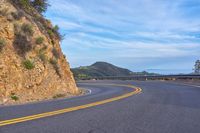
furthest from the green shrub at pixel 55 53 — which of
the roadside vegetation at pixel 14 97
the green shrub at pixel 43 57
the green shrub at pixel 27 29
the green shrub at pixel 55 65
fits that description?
the roadside vegetation at pixel 14 97

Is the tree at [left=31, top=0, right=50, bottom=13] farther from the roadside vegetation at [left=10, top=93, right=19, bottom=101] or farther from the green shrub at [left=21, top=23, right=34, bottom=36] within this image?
the roadside vegetation at [left=10, top=93, right=19, bottom=101]

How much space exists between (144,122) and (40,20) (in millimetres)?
22640

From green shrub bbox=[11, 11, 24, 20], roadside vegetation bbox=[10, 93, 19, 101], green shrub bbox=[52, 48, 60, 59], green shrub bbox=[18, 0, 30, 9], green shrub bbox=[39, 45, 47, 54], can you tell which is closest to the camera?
roadside vegetation bbox=[10, 93, 19, 101]

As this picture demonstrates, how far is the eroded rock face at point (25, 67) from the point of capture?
19.6 meters

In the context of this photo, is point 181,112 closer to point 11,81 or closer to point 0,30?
point 11,81

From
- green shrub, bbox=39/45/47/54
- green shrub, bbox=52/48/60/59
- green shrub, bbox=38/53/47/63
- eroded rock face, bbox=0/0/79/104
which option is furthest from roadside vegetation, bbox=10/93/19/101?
green shrub, bbox=52/48/60/59

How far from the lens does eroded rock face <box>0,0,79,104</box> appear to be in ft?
64.3

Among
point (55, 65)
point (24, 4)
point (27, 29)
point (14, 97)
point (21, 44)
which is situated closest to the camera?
point (14, 97)

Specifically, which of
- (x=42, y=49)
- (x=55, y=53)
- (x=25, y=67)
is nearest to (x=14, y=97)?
(x=25, y=67)

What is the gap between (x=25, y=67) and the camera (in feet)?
71.1

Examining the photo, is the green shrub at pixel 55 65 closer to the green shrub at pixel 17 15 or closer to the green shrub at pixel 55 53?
the green shrub at pixel 55 53

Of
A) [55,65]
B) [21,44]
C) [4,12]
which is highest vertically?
[4,12]

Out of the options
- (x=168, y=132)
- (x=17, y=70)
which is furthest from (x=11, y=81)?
(x=168, y=132)

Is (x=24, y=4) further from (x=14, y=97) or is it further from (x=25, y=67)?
(x=14, y=97)
